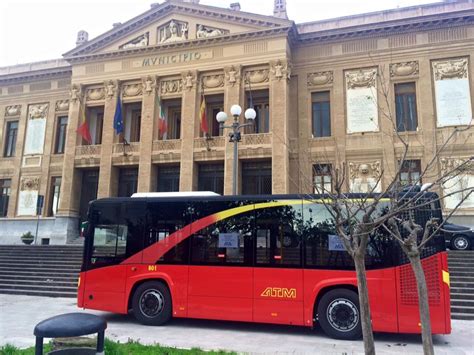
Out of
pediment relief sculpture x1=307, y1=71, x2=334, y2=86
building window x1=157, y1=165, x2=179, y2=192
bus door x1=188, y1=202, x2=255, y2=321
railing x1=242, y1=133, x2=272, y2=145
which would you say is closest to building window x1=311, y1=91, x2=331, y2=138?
pediment relief sculpture x1=307, y1=71, x2=334, y2=86

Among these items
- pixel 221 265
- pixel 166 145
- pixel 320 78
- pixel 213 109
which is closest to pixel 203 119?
pixel 213 109

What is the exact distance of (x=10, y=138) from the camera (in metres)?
30.0

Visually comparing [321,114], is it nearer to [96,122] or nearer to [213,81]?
[213,81]

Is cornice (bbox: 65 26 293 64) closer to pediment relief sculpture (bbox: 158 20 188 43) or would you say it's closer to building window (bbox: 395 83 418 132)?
pediment relief sculpture (bbox: 158 20 188 43)

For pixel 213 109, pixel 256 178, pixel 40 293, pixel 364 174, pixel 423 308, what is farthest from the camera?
pixel 213 109

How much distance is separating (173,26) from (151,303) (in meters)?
19.9

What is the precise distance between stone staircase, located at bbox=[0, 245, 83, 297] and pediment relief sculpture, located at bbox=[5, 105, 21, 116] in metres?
13.2

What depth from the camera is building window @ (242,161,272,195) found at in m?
23.1

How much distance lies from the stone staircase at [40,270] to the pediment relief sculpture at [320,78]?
15.9m

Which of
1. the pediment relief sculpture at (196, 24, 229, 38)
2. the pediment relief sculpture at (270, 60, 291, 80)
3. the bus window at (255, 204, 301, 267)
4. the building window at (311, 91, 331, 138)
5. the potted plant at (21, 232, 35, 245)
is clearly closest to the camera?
the bus window at (255, 204, 301, 267)

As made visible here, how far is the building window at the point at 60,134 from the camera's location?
2836 cm

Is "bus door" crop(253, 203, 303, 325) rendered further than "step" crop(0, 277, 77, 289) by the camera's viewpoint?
No

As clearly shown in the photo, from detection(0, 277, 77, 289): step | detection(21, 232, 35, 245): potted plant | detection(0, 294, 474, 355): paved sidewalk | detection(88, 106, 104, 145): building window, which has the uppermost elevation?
detection(88, 106, 104, 145): building window

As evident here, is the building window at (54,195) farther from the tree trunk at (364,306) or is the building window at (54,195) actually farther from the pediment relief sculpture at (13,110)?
the tree trunk at (364,306)
